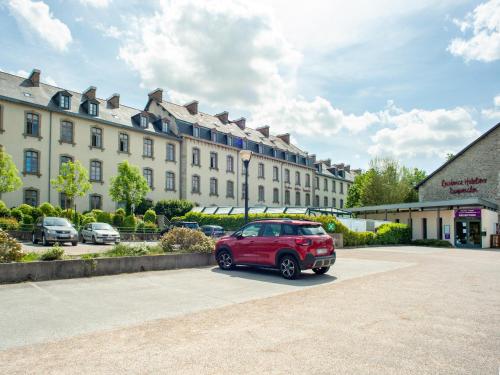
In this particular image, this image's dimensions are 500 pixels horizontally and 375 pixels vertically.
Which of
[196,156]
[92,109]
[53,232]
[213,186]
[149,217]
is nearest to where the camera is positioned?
[53,232]

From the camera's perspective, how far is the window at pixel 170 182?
137 feet

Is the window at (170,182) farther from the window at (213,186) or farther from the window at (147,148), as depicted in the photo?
the window at (213,186)

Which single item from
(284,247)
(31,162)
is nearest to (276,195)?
(31,162)

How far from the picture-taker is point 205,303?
7711 mm

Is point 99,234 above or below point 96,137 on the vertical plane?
below

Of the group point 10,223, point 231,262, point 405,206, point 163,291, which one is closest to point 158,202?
point 10,223

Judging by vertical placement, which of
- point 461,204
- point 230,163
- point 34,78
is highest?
point 34,78

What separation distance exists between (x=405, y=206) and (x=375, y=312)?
30889 millimetres

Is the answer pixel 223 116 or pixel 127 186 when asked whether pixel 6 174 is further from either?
pixel 223 116

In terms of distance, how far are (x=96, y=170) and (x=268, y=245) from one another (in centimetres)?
2841

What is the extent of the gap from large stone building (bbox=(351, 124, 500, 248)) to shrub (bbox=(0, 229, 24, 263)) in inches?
1212

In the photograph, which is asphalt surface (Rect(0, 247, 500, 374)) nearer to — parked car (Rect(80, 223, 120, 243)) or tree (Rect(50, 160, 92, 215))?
parked car (Rect(80, 223, 120, 243))

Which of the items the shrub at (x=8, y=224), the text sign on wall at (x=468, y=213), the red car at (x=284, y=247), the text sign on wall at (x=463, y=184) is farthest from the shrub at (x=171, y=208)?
the red car at (x=284, y=247)

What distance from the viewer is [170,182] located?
4216 centimetres
